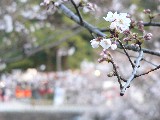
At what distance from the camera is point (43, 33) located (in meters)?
18.2

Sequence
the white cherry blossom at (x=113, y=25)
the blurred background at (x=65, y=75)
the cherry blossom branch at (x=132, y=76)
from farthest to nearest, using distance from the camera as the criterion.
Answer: the blurred background at (x=65, y=75) → the white cherry blossom at (x=113, y=25) → the cherry blossom branch at (x=132, y=76)

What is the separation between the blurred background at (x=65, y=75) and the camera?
847cm

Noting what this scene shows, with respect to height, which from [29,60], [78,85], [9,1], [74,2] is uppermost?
[29,60]

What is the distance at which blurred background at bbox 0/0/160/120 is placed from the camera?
8.47m

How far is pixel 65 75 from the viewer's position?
17812mm

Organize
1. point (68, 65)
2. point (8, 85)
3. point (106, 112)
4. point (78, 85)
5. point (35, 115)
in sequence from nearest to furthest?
point (8, 85) < point (106, 112) < point (35, 115) < point (78, 85) < point (68, 65)

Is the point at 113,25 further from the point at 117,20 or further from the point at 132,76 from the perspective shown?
the point at 132,76

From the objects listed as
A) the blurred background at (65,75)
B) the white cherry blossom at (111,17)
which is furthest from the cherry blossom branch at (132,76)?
the white cherry blossom at (111,17)

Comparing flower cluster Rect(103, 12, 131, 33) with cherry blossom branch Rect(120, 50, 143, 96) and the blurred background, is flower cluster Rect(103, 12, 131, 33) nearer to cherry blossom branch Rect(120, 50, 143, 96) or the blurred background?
cherry blossom branch Rect(120, 50, 143, 96)

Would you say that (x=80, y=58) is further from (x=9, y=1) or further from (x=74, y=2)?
(x=74, y=2)

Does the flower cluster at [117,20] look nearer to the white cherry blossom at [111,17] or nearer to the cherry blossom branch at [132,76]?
the white cherry blossom at [111,17]

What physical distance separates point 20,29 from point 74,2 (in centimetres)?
532

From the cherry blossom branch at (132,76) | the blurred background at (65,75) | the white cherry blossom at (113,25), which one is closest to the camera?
the cherry blossom branch at (132,76)

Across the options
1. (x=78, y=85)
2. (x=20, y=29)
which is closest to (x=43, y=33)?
(x=78, y=85)
